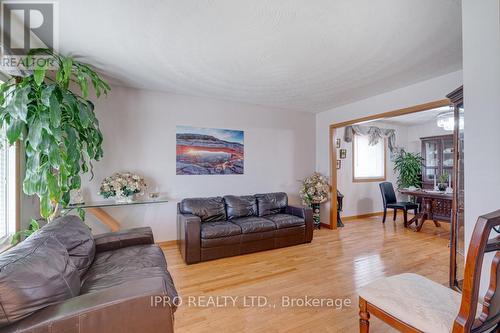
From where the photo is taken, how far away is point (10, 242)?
228cm

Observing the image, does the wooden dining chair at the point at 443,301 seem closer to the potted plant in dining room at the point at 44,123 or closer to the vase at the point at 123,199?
the potted plant in dining room at the point at 44,123

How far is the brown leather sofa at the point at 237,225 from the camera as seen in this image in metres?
3.13

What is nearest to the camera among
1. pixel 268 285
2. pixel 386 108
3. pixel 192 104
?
pixel 268 285

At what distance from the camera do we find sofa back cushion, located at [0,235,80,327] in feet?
3.35

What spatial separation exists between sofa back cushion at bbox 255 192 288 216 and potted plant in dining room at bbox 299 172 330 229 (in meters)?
0.62

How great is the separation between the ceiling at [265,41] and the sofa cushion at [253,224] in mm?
2069

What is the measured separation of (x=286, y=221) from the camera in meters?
3.73

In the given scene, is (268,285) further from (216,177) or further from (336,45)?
(336,45)

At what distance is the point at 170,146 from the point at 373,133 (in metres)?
5.02

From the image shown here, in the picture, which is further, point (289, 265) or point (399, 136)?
point (399, 136)

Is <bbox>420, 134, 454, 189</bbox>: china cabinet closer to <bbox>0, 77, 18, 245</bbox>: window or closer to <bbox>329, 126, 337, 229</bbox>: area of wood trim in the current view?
<bbox>329, 126, 337, 229</bbox>: area of wood trim

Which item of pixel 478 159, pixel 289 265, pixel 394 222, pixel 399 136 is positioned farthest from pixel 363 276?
pixel 399 136

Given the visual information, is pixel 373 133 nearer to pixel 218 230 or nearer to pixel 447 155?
pixel 447 155

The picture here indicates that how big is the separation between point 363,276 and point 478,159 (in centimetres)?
→ 194
